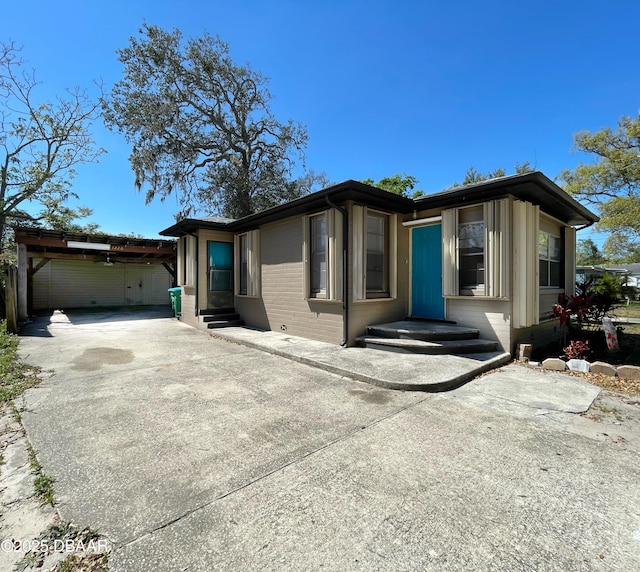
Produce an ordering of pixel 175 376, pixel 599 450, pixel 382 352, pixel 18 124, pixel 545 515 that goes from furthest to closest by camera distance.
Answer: pixel 18 124 < pixel 382 352 < pixel 175 376 < pixel 599 450 < pixel 545 515

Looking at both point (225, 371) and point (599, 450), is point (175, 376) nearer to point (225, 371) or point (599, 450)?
point (225, 371)

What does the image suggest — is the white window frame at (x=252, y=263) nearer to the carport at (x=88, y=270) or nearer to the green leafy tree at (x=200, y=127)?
the carport at (x=88, y=270)

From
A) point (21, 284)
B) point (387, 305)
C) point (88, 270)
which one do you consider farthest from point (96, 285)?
point (387, 305)

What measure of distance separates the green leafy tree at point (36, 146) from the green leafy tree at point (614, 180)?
26887mm

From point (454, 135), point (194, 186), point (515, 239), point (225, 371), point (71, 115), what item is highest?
point (71, 115)

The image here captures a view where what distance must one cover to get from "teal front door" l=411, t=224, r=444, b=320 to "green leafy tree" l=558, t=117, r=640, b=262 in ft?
51.8

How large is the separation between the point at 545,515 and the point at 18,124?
2225 cm

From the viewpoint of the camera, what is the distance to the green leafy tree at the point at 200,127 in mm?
16328

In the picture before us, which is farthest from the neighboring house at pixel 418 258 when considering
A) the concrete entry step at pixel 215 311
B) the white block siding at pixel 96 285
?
the white block siding at pixel 96 285

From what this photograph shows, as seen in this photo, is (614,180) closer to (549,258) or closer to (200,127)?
(549,258)

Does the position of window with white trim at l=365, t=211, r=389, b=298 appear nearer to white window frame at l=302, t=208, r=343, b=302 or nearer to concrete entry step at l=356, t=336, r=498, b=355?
white window frame at l=302, t=208, r=343, b=302

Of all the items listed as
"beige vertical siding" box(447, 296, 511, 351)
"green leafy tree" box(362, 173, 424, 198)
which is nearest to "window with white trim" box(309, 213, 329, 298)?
"beige vertical siding" box(447, 296, 511, 351)

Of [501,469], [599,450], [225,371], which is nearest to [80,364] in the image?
[225,371]

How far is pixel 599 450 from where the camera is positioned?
255 cm
